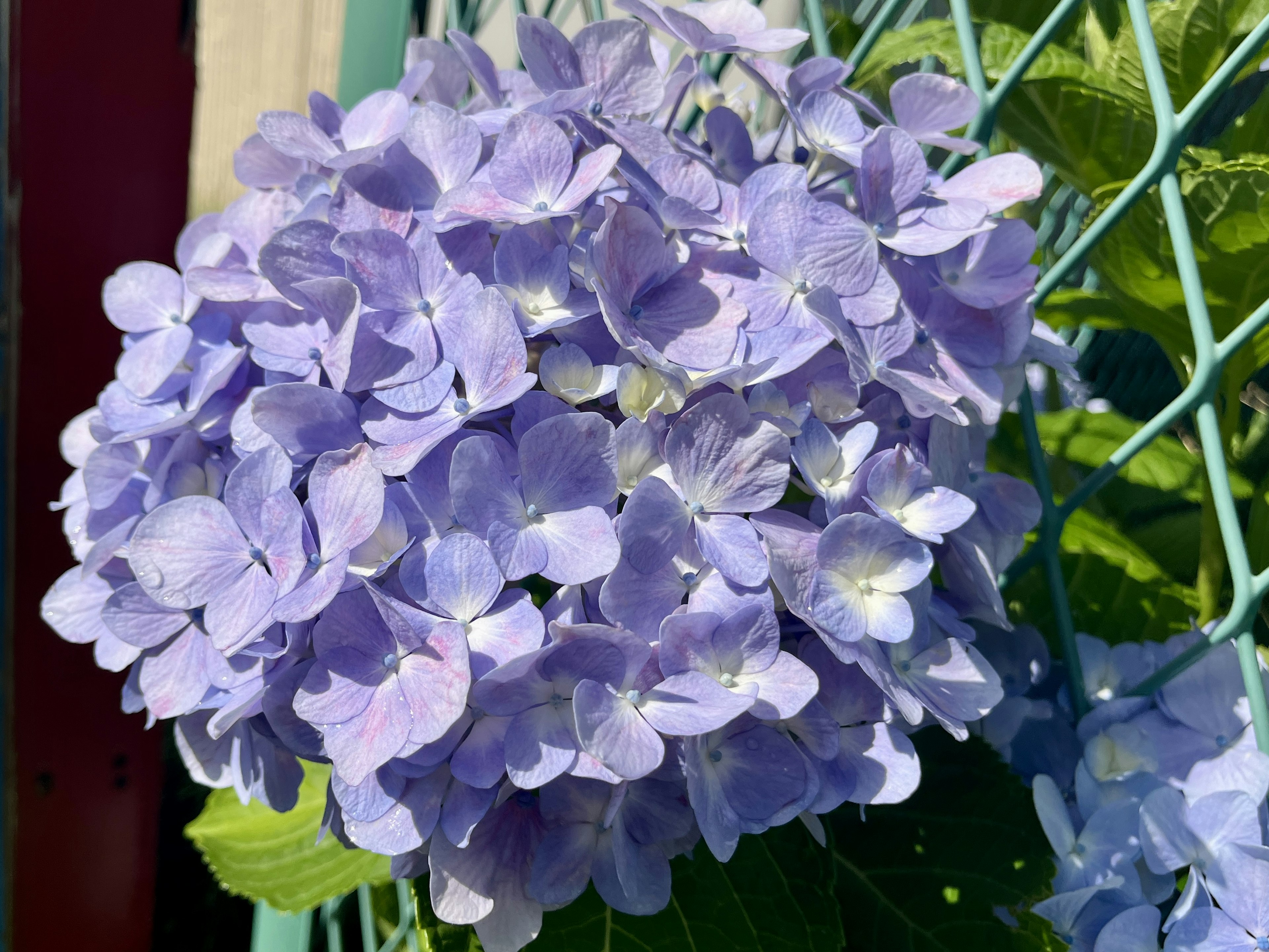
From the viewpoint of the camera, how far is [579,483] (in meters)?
0.26

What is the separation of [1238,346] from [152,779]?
1.17 m

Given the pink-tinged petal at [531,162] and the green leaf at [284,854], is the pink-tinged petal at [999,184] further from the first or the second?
the green leaf at [284,854]

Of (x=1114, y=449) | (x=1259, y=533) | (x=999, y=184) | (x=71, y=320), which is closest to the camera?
(x=999, y=184)

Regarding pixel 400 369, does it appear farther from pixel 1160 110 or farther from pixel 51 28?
pixel 51 28

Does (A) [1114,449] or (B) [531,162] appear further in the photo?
(A) [1114,449]

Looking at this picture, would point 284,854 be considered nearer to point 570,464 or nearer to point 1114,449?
point 570,464

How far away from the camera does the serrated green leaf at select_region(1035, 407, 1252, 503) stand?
1.85ft

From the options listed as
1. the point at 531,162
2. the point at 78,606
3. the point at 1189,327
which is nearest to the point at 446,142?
the point at 531,162

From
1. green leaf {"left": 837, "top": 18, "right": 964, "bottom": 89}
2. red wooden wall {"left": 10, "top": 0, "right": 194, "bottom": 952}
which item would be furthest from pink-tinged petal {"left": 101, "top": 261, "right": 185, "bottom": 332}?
red wooden wall {"left": 10, "top": 0, "right": 194, "bottom": 952}

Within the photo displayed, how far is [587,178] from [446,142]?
67 millimetres

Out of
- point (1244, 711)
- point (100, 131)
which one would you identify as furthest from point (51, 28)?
point (1244, 711)

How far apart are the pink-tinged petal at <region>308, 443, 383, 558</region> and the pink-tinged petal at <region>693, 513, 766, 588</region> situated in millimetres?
95

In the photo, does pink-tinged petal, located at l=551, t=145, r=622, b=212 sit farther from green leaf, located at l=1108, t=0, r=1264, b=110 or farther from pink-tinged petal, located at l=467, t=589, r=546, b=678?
green leaf, located at l=1108, t=0, r=1264, b=110

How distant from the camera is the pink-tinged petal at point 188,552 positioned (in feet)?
0.88
